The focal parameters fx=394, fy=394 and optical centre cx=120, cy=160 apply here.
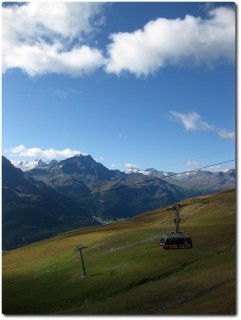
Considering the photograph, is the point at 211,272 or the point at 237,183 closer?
the point at 237,183

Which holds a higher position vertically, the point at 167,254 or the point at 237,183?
the point at 237,183

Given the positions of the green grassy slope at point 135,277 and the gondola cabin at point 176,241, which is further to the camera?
the gondola cabin at point 176,241

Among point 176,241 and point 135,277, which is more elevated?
point 176,241

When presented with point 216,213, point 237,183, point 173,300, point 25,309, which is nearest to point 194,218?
point 216,213

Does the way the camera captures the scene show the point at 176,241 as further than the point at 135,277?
No

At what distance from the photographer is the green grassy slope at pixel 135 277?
44750mm

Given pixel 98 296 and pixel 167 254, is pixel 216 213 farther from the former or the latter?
pixel 98 296

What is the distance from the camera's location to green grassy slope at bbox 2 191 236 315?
1762 inches

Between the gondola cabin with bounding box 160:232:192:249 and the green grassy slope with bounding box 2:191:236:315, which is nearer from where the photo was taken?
the green grassy slope with bounding box 2:191:236:315

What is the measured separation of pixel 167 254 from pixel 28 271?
146 feet

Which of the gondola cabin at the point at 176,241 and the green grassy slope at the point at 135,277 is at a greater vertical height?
the gondola cabin at the point at 176,241

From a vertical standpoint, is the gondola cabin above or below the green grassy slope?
above

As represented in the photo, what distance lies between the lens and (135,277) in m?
71.9

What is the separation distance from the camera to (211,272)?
5809cm
